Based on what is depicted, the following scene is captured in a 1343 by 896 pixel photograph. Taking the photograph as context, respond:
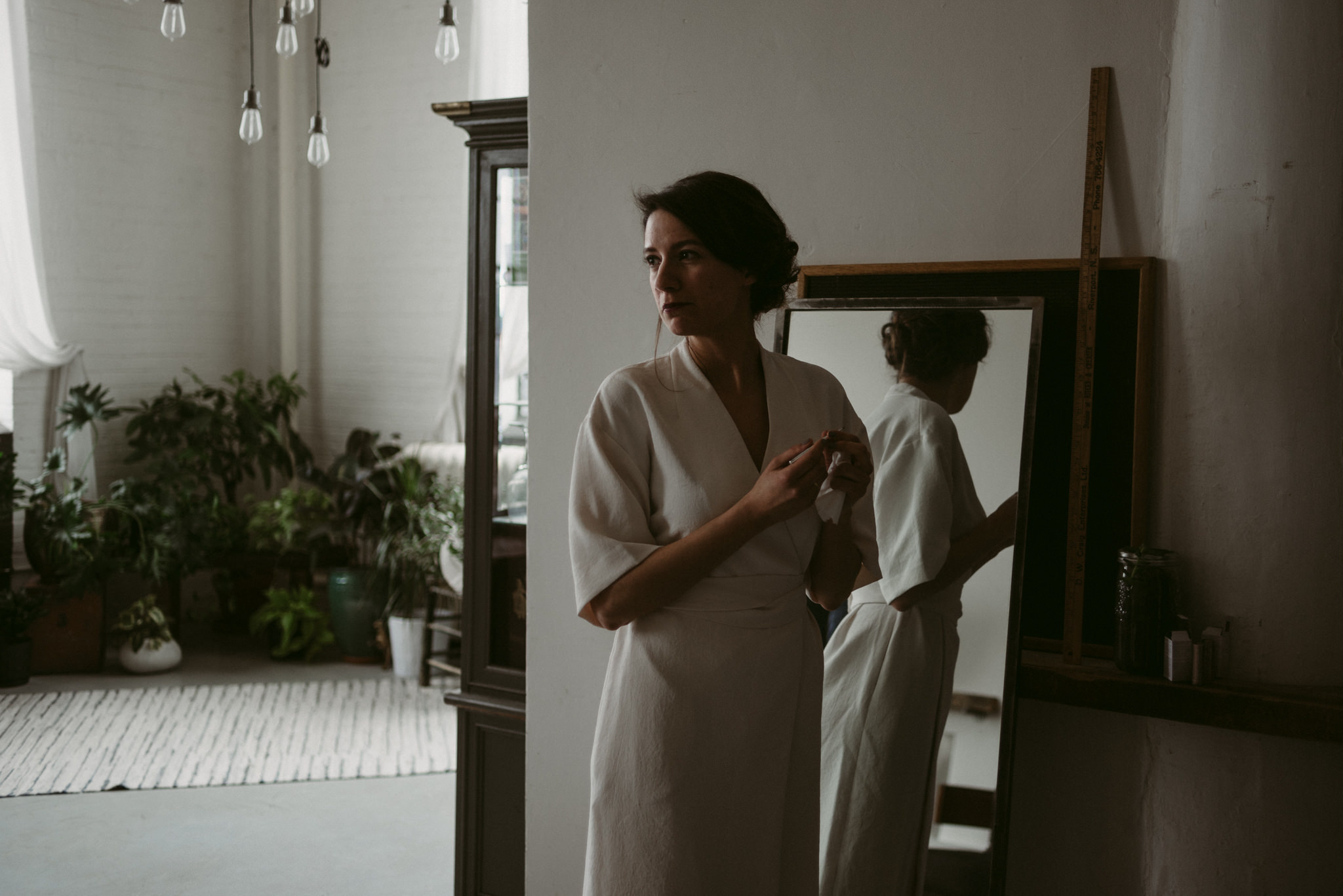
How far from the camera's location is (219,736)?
457cm

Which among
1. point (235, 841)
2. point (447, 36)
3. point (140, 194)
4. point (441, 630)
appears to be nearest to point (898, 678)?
point (235, 841)

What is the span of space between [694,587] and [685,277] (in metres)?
0.46

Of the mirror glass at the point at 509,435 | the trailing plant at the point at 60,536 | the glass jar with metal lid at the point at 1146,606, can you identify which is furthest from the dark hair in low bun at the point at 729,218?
the trailing plant at the point at 60,536

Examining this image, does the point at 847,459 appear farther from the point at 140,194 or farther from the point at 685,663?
the point at 140,194

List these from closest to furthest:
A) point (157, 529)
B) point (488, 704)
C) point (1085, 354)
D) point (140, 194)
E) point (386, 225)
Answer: point (1085, 354), point (488, 704), point (157, 529), point (140, 194), point (386, 225)

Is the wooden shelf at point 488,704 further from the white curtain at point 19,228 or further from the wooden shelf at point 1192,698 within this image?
the white curtain at point 19,228

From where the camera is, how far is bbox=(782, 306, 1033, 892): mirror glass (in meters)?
1.88

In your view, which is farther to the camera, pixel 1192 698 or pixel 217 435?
pixel 217 435

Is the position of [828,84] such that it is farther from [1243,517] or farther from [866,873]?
[866,873]

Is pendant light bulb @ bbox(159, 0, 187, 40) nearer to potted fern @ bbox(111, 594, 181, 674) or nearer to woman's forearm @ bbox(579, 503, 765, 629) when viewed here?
woman's forearm @ bbox(579, 503, 765, 629)

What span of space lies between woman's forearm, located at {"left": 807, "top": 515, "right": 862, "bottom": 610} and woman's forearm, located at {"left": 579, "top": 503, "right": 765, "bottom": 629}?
195 millimetres

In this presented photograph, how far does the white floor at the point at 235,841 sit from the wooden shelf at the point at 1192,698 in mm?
2134

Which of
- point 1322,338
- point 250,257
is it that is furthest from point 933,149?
point 250,257

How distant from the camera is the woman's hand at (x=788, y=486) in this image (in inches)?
58.2
